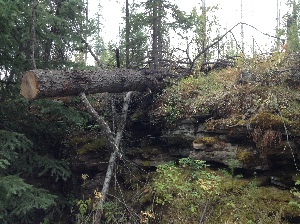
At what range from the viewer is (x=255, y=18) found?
127 ft

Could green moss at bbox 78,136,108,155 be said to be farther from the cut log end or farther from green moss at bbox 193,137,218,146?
green moss at bbox 193,137,218,146

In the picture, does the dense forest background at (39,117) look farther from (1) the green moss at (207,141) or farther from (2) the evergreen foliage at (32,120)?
(1) the green moss at (207,141)

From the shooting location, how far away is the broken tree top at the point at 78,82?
588cm

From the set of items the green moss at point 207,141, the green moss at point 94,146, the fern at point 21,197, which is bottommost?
the fern at point 21,197

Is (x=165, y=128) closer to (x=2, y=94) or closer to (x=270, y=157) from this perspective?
(x=270, y=157)

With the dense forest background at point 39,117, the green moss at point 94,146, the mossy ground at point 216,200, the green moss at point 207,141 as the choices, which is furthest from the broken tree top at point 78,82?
the mossy ground at point 216,200

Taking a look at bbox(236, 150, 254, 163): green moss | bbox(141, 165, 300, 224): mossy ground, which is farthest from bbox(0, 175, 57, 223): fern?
bbox(236, 150, 254, 163): green moss

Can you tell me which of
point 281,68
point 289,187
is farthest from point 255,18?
point 289,187

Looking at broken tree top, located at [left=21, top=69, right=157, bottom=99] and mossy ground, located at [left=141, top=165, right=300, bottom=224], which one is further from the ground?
broken tree top, located at [left=21, top=69, right=157, bottom=99]

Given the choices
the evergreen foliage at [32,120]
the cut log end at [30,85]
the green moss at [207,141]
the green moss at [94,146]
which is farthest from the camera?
the green moss at [94,146]

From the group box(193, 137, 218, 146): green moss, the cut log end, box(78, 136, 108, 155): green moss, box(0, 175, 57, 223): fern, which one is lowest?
box(0, 175, 57, 223): fern

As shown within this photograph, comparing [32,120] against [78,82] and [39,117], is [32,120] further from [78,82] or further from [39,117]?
[78,82]

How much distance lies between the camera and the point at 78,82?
21.2 ft

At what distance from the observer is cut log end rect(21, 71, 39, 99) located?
583 centimetres
